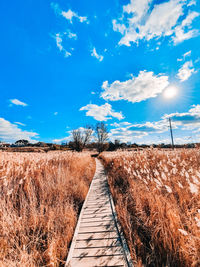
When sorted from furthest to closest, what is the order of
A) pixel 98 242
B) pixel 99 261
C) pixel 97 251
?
1. pixel 98 242
2. pixel 97 251
3. pixel 99 261

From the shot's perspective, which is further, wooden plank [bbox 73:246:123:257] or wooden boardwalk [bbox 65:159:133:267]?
wooden plank [bbox 73:246:123:257]

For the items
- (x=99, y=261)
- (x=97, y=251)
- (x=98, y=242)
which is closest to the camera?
(x=99, y=261)

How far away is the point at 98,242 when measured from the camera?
258cm

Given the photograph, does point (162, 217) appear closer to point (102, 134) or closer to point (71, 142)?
point (71, 142)

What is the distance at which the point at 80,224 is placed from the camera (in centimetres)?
328

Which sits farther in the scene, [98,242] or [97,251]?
[98,242]

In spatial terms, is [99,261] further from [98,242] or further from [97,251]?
[98,242]

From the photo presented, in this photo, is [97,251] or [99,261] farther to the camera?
[97,251]

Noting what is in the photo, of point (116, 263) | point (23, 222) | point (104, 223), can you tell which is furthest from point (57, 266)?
point (104, 223)

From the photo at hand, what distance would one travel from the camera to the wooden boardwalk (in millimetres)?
2134

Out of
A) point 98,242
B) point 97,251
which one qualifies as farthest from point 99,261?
point 98,242

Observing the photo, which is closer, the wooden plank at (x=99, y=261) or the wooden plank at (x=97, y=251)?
the wooden plank at (x=99, y=261)

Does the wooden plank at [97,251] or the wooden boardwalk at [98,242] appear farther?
the wooden plank at [97,251]

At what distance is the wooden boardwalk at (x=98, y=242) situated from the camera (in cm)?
213
